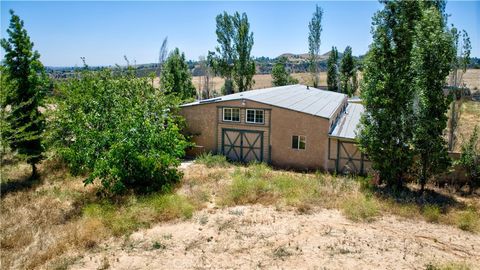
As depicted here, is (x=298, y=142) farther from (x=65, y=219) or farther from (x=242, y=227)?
(x=65, y=219)

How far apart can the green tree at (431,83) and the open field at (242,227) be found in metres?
2.31

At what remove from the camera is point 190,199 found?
15227 mm

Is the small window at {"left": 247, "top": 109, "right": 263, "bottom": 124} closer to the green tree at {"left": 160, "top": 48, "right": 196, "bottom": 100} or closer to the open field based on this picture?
the open field

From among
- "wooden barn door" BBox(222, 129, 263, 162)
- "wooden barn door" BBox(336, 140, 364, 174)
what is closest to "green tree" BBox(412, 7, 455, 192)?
"wooden barn door" BBox(336, 140, 364, 174)

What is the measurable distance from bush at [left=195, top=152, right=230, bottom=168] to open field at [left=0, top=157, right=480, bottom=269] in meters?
3.54

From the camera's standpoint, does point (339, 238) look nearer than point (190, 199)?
Yes

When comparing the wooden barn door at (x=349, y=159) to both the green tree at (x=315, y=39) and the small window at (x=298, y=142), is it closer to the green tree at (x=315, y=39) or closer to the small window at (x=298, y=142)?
the small window at (x=298, y=142)

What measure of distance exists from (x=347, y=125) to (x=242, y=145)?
277 inches

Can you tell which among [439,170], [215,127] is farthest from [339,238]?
[215,127]

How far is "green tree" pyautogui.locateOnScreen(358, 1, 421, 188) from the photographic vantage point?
16062 millimetres

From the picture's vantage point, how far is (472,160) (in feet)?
56.1

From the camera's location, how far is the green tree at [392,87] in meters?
16.1

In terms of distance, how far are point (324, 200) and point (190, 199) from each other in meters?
5.75

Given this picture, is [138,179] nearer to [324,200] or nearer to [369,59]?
[324,200]
